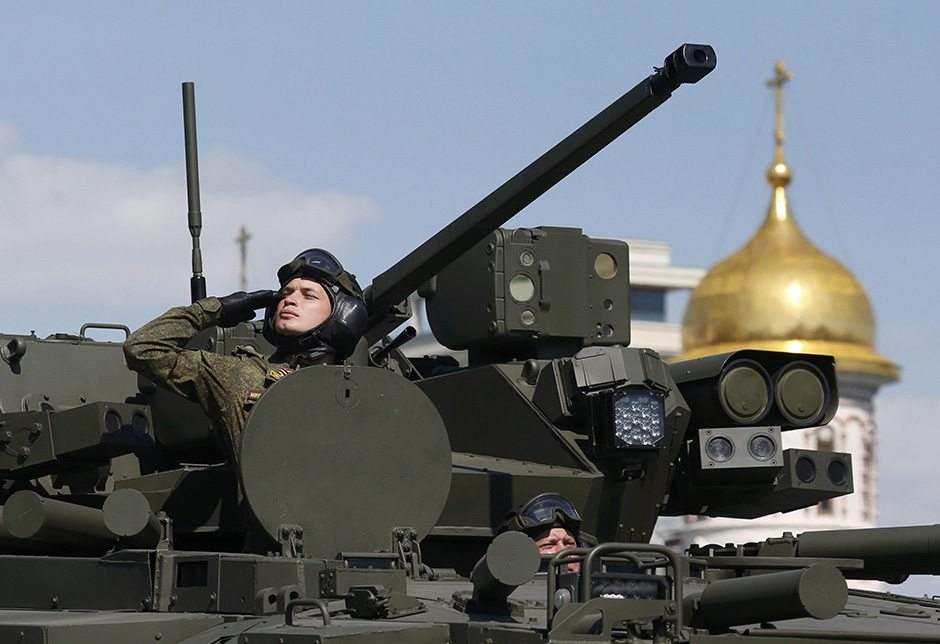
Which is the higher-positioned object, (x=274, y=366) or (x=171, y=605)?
(x=274, y=366)

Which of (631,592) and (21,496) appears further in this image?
(21,496)

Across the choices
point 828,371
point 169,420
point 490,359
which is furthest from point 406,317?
point 828,371

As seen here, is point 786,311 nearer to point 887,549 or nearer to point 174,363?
point 174,363

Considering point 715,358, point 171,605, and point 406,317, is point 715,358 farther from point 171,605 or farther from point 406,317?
point 171,605

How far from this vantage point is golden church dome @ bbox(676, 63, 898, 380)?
97750mm

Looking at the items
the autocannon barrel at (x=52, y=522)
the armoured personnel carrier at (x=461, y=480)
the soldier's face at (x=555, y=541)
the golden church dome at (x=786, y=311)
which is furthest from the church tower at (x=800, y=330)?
the autocannon barrel at (x=52, y=522)

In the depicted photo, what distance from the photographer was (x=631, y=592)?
455 inches

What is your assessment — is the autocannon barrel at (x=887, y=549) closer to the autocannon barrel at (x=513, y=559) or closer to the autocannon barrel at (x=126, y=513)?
the autocannon barrel at (x=513, y=559)

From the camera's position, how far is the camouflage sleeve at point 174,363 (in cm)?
1405

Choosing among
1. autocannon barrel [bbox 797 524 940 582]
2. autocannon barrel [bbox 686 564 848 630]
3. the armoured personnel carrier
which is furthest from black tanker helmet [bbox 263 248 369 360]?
autocannon barrel [bbox 686 564 848 630]

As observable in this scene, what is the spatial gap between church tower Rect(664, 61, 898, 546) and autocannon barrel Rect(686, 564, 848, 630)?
85.2m

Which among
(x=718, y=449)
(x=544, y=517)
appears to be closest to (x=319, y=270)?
(x=544, y=517)

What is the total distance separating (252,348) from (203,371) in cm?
46

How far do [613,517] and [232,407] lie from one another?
8.88 ft
